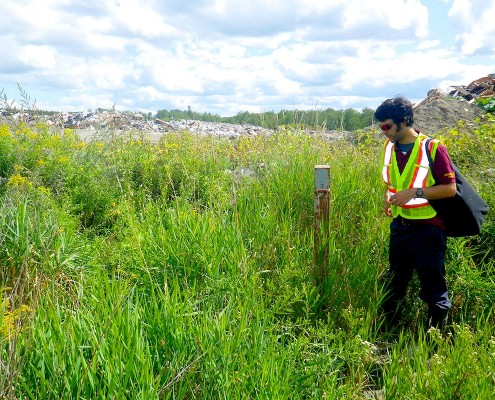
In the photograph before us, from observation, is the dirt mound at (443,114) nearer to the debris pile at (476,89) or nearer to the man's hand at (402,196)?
the debris pile at (476,89)

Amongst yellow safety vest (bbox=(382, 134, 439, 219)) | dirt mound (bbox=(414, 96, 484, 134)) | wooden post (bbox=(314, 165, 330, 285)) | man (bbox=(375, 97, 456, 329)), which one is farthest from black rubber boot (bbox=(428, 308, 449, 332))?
dirt mound (bbox=(414, 96, 484, 134))

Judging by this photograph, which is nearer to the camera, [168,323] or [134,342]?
[134,342]

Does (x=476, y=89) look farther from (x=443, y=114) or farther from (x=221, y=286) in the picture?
(x=221, y=286)

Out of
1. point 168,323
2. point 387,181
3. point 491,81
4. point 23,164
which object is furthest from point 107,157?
point 491,81

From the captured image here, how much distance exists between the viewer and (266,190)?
6344mm

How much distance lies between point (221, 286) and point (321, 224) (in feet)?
3.76

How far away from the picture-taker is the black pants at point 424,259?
14.8ft

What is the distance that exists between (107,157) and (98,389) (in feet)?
19.8

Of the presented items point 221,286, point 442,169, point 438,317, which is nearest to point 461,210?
point 442,169

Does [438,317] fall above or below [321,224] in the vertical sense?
below

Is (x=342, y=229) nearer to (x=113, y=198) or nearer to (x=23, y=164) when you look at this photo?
(x=113, y=198)

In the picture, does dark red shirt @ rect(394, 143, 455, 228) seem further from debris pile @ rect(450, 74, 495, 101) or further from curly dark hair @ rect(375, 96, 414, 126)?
debris pile @ rect(450, 74, 495, 101)

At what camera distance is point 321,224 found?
487 centimetres

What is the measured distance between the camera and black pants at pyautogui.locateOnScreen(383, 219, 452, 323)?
452 centimetres
